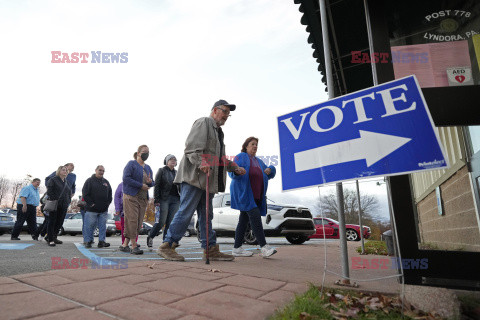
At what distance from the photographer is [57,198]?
614cm

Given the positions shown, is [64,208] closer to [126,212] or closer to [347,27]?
[126,212]

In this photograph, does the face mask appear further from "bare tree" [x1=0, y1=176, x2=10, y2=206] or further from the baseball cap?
"bare tree" [x1=0, y1=176, x2=10, y2=206]

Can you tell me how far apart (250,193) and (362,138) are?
2.32 meters

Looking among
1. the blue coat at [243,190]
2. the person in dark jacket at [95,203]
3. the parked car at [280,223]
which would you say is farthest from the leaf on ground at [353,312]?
the parked car at [280,223]

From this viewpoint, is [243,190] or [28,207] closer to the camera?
[243,190]

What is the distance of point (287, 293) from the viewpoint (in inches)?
76.5

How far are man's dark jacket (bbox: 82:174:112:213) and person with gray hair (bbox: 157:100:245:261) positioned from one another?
2.94m

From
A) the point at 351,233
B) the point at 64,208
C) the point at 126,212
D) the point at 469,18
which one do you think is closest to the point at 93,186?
the point at 64,208

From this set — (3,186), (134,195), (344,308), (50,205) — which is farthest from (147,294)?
(3,186)

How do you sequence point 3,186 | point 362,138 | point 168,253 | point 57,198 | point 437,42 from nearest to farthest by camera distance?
point 362,138 < point 437,42 < point 168,253 < point 57,198 < point 3,186

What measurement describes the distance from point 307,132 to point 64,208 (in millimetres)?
5905


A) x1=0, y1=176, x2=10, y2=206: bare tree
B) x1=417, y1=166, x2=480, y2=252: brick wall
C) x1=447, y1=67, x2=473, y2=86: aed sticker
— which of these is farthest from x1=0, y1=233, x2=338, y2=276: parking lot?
x1=0, y1=176, x2=10, y2=206: bare tree

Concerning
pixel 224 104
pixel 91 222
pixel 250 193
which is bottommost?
pixel 91 222

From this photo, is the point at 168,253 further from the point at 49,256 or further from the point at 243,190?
the point at 49,256
